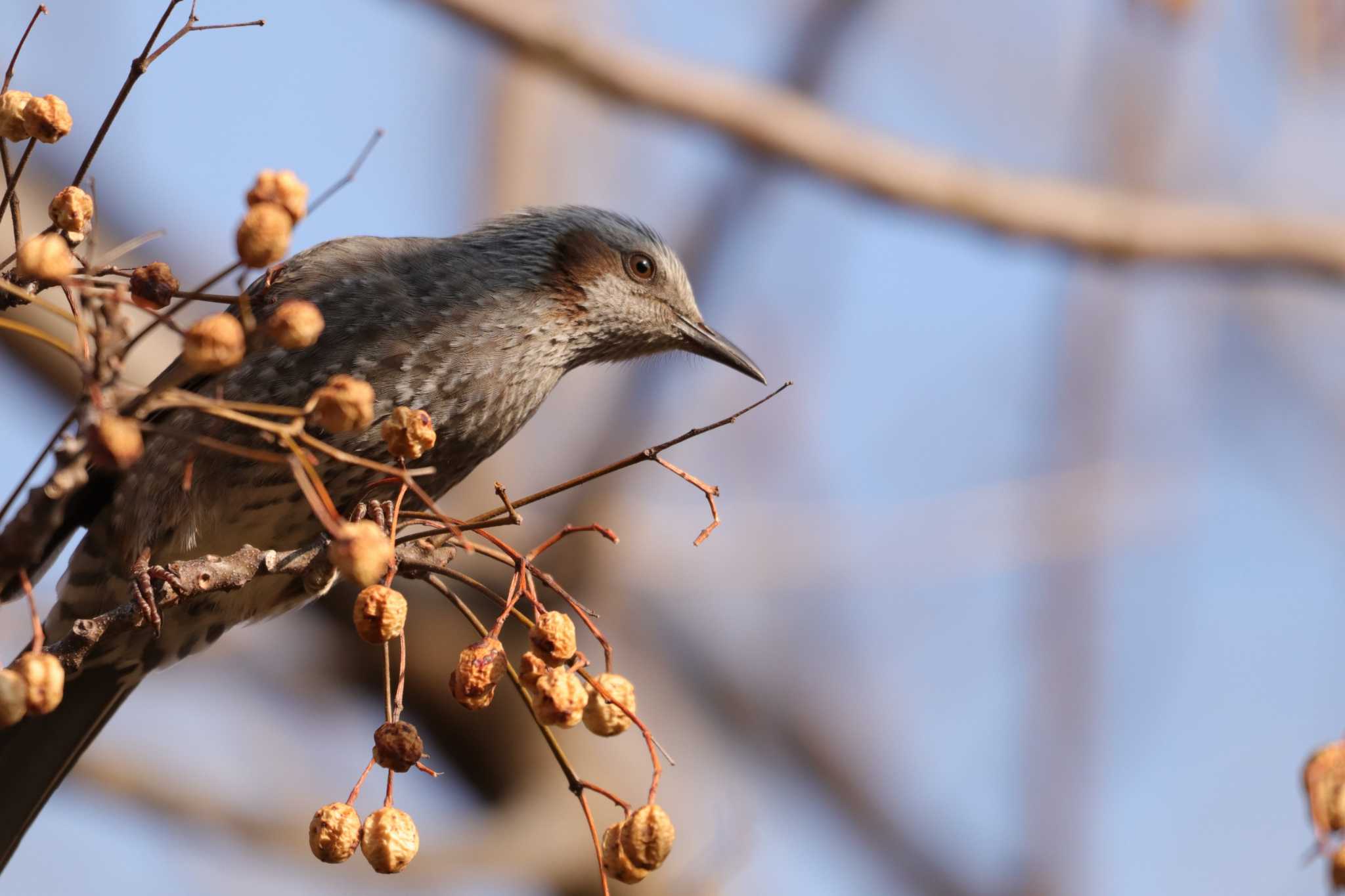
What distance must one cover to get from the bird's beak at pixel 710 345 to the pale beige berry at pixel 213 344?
2.67 m

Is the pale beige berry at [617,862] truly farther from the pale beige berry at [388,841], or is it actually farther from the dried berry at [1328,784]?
the dried berry at [1328,784]

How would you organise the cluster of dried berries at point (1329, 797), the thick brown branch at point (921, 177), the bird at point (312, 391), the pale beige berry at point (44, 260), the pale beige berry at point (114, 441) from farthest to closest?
1. the thick brown branch at point (921, 177)
2. the bird at point (312, 391)
3. the cluster of dried berries at point (1329, 797)
4. the pale beige berry at point (44, 260)
5. the pale beige berry at point (114, 441)

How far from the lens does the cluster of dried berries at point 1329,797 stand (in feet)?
6.49

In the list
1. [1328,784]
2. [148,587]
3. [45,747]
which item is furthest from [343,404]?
[45,747]

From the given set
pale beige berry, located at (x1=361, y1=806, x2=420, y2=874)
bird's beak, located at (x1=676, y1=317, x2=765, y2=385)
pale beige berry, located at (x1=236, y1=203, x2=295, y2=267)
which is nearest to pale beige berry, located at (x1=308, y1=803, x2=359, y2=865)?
pale beige berry, located at (x1=361, y1=806, x2=420, y2=874)

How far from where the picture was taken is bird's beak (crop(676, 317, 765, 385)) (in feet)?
14.3

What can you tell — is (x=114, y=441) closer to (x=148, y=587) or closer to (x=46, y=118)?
(x=46, y=118)

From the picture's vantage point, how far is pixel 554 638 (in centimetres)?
215

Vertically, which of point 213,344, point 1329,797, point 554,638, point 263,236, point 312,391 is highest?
point 263,236

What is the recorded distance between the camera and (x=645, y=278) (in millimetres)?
4434

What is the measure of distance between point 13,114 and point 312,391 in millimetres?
1365

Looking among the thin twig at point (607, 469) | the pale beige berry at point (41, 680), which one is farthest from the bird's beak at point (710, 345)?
the pale beige berry at point (41, 680)

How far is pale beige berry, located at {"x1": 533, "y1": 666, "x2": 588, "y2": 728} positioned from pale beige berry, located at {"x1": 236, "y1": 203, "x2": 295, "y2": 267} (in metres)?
0.78

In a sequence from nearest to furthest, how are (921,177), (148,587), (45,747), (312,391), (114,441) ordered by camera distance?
(114,441) < (148,587) < (312,391) < (45,747) < (921,177)
